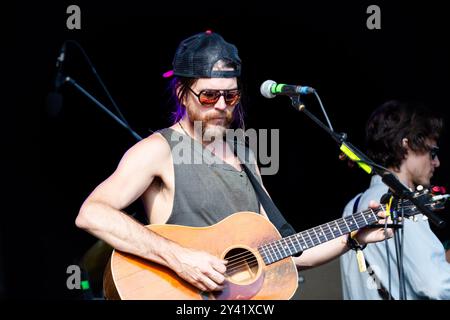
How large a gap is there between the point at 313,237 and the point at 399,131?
1484 mm

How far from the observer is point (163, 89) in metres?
5.67

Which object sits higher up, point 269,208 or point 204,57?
point 204,57

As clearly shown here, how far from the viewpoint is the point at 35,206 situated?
561cm

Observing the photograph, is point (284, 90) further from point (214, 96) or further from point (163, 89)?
point (163, 89)

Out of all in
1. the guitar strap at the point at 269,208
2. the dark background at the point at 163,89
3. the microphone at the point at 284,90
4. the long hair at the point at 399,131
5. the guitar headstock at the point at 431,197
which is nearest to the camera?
the guitar headstock at the point at 431,197

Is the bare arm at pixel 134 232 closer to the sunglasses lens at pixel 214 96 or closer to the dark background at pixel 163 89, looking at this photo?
the sunglasses lens at pixel 214 96

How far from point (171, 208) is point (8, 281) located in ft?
7.89

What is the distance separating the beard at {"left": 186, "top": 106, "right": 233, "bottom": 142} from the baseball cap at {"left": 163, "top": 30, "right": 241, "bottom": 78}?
19 cm

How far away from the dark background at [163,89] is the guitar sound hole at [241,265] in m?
2.13

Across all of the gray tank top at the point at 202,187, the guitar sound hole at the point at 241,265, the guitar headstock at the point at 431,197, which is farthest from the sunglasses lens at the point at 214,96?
the guitar headstock at the point at 431,197

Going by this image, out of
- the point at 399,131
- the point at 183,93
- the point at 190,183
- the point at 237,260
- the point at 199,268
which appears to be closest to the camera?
the point at 199,268

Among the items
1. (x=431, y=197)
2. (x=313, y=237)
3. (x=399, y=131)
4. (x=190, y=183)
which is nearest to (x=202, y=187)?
(x=190, y=183)

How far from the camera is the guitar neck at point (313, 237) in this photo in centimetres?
357
